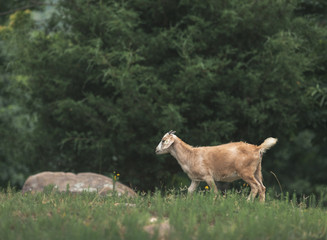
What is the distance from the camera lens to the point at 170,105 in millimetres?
13086

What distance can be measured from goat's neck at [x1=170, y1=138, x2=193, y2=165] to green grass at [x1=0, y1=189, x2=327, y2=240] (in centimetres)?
165

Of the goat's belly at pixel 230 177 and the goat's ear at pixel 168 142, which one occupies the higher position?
the goat's ear at pixel 168 142

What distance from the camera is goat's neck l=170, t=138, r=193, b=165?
10.2m

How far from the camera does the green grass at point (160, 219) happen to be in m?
6.20

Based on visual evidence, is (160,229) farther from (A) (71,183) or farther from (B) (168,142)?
(A) (71,183)

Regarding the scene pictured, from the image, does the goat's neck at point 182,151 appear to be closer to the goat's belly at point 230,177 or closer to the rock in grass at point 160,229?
the goat's belly at point 230,177

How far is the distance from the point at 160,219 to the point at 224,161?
288 cm

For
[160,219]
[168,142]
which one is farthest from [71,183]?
[160,219]

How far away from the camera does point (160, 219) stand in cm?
710

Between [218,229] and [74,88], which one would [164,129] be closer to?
[74,88]

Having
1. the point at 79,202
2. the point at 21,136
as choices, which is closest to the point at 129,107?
the point at 21,136

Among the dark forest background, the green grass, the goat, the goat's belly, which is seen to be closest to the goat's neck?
the goat

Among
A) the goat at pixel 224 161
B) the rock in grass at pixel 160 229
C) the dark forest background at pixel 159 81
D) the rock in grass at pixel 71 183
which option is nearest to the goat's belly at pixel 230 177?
the goat at pixel 224 161

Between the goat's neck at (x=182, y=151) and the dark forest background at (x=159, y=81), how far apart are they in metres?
2.59
